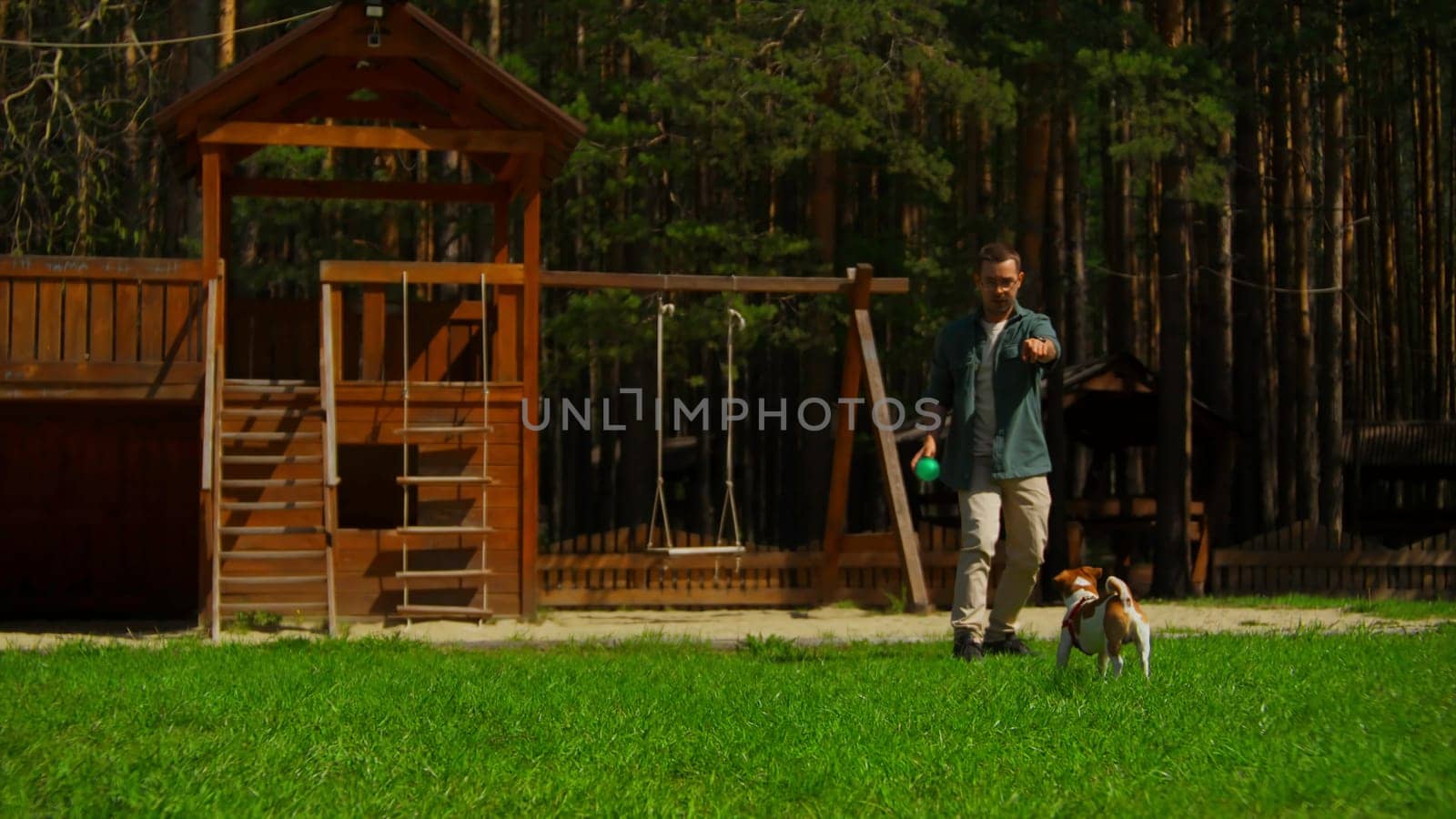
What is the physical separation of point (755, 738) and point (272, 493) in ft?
31.3

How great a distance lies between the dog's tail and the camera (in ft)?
24.9

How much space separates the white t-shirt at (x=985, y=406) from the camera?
9250 mm

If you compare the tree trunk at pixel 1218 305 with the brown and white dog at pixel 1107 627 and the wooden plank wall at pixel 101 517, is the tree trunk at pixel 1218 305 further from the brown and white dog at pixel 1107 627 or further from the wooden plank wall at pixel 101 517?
the brown and white dog at pixel 1107 627

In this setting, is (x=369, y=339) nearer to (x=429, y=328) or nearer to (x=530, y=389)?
(x=429, y=328)

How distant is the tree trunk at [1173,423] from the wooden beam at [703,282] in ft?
24.3

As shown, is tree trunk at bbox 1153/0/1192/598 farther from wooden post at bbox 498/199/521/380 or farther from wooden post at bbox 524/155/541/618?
wooden post at bbox 498/199/521/380

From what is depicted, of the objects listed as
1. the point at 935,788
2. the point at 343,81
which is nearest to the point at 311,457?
the point at 343,81

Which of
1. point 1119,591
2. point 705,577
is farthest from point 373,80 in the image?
point 1119,591

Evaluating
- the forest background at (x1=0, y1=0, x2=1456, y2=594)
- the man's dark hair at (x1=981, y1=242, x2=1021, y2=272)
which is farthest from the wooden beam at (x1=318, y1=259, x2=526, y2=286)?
the man's dark hair at (x1=981, y1=242, x2=1021, y2=272)

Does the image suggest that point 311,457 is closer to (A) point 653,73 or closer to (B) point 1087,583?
(B) point 1087,583

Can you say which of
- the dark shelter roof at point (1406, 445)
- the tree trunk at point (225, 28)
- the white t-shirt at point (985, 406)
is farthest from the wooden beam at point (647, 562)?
the dark shelter roof at point (1406, 445)

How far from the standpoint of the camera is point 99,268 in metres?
14.7

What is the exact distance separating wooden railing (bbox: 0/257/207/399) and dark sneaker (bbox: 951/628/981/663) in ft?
25.8

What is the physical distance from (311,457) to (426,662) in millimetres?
5207
